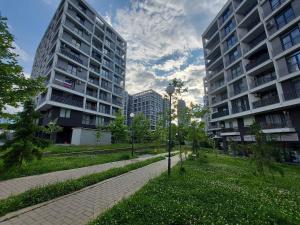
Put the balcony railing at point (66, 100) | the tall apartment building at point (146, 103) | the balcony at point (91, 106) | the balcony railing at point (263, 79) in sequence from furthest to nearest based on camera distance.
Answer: the tall apartment building at point (146, 103), the balcony at point (91, 106), the balcony railing at point (66, 100), the balcony railing at point (263, 79)

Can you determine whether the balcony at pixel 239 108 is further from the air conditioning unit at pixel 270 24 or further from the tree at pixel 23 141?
the tree at pixel 23 141

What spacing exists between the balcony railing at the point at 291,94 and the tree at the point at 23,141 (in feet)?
89.8

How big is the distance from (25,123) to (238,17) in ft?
127

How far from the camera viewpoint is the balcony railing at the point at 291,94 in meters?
19.8

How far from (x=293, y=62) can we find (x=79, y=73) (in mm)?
38383

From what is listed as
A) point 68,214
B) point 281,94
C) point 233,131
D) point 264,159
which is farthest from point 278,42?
point 68,214

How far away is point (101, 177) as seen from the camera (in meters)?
8.31

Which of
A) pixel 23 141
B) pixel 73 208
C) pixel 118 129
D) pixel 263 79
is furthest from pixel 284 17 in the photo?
pixel 118 129

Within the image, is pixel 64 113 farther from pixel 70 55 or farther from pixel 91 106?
pixel 70 55

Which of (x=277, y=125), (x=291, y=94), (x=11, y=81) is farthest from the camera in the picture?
(x=277, y=125)

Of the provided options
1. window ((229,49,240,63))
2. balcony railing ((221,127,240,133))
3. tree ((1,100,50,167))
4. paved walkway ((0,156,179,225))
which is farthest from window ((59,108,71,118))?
window ((229,49,240,63))

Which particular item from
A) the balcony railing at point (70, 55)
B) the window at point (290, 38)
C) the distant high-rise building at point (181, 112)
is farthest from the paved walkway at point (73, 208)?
the balcony railing at point (70, 55)

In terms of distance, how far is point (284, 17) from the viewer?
2267 centimetres

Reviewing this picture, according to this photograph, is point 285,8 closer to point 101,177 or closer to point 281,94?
point 281,94
